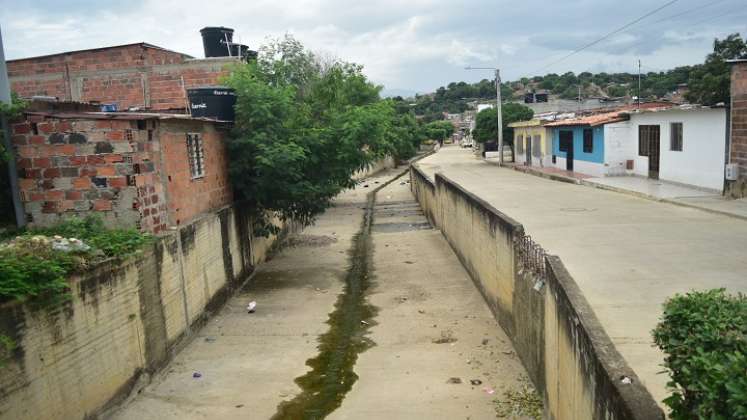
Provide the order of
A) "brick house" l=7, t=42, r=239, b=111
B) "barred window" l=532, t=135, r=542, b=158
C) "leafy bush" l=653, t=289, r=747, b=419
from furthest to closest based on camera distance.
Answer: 1. "barred window" l=532, t=135, r=542, b=158
2. "brick house" l=7, t=42, r=239, b=111
3. "leafy bush" l=653, t=289, r=747, b=419

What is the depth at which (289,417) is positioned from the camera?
6918mm

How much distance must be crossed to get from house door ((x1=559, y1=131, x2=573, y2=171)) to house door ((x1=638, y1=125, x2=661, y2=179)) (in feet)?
22.9

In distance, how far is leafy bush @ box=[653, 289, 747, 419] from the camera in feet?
8.44

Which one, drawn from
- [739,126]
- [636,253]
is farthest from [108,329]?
[739,126]

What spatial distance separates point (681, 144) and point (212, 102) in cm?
1640

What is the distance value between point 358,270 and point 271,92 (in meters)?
4.67

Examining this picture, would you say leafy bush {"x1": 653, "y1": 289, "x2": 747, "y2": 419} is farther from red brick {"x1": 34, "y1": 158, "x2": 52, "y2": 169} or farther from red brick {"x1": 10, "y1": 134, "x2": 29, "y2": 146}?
red brick {"x1": 10, "y1": 134, "x2": 29, "y2": 146}

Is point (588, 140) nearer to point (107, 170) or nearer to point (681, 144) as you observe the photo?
point (681, 144)

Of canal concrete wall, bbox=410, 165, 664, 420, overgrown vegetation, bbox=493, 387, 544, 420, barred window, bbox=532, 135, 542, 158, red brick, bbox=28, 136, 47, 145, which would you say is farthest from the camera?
barred window, bbox=532, 135, 542, 158

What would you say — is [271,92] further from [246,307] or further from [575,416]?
[575,416]

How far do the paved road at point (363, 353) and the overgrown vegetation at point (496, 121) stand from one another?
3205cm

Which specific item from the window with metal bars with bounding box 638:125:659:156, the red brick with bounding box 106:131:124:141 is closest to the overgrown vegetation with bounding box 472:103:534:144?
the window with metal bars with bounding box 638:125:659:156

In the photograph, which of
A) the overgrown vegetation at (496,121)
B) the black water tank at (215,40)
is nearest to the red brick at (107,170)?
the black water tank at (215,40)

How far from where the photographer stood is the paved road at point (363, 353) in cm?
709
